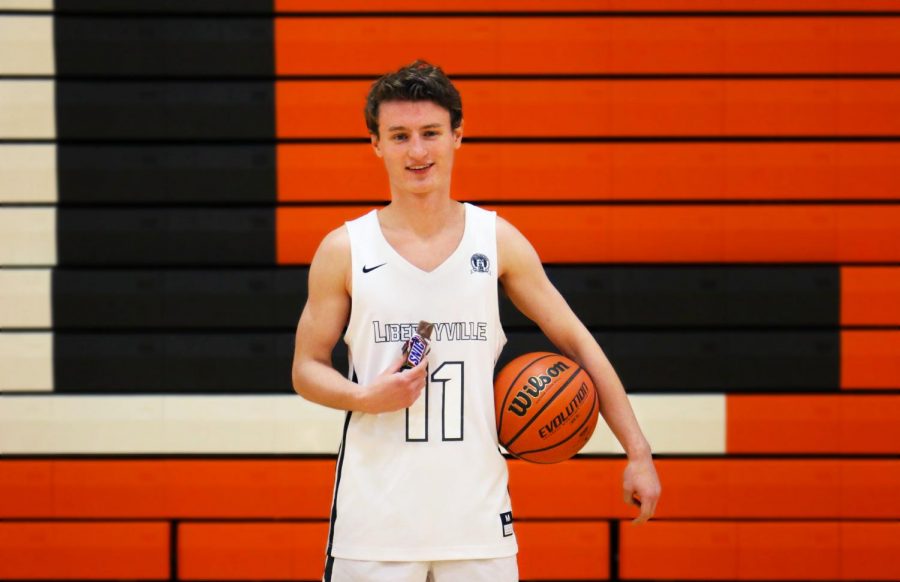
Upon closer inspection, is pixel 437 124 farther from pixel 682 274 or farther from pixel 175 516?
pixel 175 516

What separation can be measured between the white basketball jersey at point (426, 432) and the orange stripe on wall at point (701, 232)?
1.96 m

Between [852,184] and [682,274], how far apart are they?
87cm

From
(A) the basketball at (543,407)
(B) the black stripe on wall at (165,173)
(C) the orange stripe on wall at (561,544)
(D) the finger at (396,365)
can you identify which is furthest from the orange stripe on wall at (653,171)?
(D) the finger at (396,365)

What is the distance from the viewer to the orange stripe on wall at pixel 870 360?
13.8 ft

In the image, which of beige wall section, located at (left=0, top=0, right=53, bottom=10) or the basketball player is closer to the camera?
the basketball player

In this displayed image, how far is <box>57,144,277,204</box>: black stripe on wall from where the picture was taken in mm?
4215

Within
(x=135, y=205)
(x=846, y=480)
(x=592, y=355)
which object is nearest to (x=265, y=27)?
(x=135, y=205)

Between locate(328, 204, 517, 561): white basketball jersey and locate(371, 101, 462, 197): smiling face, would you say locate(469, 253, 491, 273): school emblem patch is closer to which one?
locate(328, 204, 517, 561): white basketball jersey

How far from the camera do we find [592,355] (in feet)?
7.86

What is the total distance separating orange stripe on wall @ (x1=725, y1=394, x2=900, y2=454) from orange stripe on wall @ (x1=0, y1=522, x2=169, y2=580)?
2.64 metres

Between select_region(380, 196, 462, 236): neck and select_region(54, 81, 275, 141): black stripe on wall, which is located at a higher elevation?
select_region(54, 81, 275, 141): black stripe on wall

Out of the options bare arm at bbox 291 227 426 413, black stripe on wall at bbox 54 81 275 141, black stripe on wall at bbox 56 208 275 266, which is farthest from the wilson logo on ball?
black stripe on wall at bbox 54 81 275 141

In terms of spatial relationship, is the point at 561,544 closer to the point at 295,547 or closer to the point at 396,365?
the point at 295,547

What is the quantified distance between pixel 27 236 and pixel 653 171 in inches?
111
